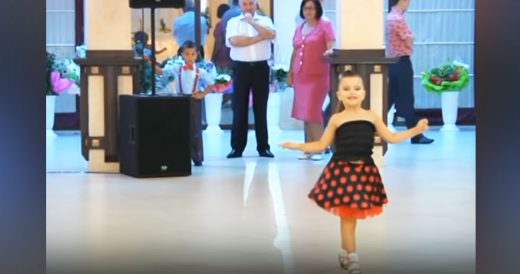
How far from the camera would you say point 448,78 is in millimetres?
13945

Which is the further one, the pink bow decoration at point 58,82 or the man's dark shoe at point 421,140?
the pink bow decoration at point 58,82

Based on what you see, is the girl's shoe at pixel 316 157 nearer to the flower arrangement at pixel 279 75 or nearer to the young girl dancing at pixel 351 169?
the flower arrangement at pixel 279 75

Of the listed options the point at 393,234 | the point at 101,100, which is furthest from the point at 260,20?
the point at 393,234

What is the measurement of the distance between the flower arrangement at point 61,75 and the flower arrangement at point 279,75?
224 cm

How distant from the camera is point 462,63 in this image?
47.0ft

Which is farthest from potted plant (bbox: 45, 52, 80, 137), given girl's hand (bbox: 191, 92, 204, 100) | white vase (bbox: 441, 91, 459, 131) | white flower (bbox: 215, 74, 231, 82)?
white vase (bbox: 441, 91, 459, 131)

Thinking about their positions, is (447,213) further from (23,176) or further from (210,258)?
(23,176)

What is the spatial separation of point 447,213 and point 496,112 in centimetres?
405

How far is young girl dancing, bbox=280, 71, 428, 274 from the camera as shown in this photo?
197 inches

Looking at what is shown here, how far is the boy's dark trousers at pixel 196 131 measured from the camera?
9336mm

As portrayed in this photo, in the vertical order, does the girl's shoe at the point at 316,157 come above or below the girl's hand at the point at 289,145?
below

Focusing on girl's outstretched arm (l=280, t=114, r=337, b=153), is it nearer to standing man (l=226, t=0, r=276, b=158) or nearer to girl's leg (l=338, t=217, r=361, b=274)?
girl's leg (l=338, t=217, r=361, b=274)

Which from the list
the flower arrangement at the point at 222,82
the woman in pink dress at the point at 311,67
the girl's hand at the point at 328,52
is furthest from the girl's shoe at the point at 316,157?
the flower arrangement at the point at 222,82

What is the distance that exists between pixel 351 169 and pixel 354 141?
140 mm
